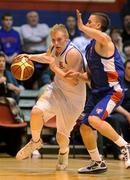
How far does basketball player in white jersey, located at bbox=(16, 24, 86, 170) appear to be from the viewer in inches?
307

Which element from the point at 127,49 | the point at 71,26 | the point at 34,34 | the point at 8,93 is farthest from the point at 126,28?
the point at 8,93

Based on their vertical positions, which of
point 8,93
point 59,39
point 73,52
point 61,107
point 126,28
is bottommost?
point 8,93

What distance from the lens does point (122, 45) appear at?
1388cm

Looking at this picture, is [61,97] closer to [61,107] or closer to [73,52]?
[61,107]

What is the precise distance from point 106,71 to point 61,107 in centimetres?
86

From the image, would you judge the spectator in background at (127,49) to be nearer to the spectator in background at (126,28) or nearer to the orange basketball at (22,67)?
the spectator in background at (126,28)

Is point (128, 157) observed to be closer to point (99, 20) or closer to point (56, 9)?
point (99, 20)

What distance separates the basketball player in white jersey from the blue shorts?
0.77 ft

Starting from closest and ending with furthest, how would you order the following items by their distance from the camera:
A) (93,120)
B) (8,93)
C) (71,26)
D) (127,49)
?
(93,120), (8,93), (127,49), (71,26)


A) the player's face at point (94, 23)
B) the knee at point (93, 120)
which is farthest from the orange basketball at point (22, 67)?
the knee at point (93, 120)

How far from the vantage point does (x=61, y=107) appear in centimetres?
801

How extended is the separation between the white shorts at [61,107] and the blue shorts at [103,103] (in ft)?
0.68

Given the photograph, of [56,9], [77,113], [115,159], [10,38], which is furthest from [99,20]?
[56,9]

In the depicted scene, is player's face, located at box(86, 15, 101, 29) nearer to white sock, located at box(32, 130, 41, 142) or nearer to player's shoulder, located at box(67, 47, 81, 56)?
player's shoulder, located at box(67, 47, 81, 56)
